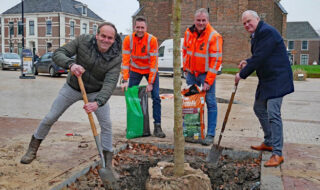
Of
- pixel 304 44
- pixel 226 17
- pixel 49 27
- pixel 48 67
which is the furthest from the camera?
pixel 304 44

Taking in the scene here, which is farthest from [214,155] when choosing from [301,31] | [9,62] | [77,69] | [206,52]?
[301,31]

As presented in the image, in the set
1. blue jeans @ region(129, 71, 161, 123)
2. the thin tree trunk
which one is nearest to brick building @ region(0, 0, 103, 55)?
blue jeans @ region(129, 71, 161, 123)

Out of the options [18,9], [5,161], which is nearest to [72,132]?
[5,161]

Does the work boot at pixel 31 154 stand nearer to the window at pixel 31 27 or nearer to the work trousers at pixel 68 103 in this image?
the work trousers at pixel 68 103

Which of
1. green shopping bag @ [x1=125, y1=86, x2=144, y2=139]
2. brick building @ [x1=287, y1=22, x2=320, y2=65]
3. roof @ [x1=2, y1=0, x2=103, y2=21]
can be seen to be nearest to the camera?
green shopping bag @ [x1=125, y1=86, x2=144, y2=139]

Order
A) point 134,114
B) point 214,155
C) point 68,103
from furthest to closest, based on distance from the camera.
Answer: point 134,114
point 214,155
point 68,103

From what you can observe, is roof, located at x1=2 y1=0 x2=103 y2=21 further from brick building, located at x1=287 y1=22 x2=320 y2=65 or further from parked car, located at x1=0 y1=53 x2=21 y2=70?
brick building, located at x1=287 y1=22 x2=320 y2=65

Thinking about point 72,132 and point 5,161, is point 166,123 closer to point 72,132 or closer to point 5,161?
point 72,132

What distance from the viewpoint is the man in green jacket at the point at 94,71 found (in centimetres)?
360

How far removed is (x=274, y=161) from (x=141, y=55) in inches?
105

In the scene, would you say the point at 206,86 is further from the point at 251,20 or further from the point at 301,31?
the point at 301,31

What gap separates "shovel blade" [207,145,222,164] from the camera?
4.17 metres

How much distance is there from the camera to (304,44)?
69938 millimetres

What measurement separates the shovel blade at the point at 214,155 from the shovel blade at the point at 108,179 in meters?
1.33
